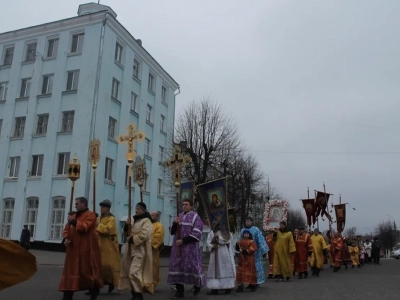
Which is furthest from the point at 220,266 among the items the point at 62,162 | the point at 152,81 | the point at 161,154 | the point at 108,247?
the point at 152,81

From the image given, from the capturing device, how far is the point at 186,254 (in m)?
9.51

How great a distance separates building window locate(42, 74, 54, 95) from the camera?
31227 mm

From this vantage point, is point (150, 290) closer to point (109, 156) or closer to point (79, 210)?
point (79, 210)

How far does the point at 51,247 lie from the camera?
27.6 m

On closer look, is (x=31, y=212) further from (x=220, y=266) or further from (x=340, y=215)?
(x=220, y=266)

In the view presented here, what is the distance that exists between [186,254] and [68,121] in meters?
22.6

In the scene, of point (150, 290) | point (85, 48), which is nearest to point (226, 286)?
point (150, 290)

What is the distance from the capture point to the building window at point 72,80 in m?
30.4

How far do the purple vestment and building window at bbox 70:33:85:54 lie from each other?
24354mm

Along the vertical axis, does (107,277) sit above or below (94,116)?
below

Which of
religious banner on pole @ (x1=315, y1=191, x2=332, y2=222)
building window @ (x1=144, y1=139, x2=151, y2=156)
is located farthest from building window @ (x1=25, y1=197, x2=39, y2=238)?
religious banner on pole @ (x1=315, y1=191, x2=332, y2=222)

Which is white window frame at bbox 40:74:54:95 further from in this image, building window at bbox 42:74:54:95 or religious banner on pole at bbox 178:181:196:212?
religious banner on pole at bbox 178:181:196:212

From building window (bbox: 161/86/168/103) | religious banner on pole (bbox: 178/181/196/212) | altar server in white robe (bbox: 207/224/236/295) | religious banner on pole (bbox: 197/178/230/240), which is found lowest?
altar server in white robe (bbox: 207/224/236/295)

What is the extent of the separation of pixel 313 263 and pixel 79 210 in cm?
1304
